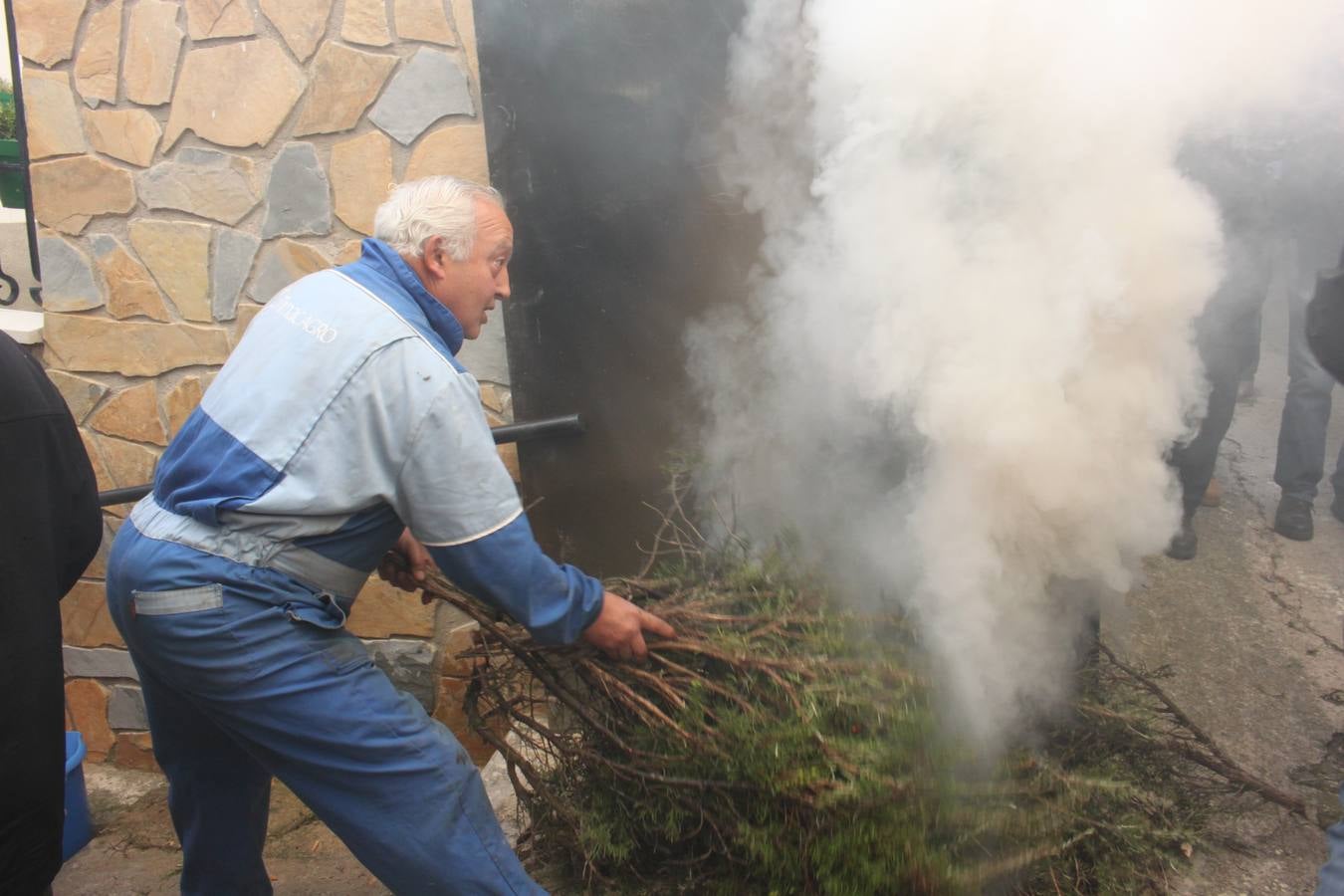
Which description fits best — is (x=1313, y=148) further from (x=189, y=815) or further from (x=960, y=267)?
(x=189, y=815)

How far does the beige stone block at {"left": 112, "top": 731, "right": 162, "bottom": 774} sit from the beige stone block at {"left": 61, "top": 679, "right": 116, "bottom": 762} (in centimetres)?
4

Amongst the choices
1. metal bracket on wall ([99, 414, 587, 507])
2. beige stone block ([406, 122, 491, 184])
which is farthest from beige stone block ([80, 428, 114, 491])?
beige stone block ([406, 122, 491, 184])

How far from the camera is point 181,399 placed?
397cm

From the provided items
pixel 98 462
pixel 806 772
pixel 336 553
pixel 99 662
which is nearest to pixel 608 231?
pixel 336 553

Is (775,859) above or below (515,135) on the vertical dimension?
below

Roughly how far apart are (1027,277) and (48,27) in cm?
386

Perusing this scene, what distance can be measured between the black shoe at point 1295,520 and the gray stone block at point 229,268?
4892mm

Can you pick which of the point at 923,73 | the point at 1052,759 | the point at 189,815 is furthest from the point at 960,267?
the point at 189,815

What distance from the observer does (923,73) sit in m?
2.82

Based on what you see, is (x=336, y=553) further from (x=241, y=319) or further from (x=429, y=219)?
(x=241, y=319)

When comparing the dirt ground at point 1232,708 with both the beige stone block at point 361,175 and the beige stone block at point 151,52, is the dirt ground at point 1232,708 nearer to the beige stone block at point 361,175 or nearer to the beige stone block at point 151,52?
the beige stone block at point 361,175

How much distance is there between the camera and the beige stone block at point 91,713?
432 centimetres

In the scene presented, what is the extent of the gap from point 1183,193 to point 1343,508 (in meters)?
2.83

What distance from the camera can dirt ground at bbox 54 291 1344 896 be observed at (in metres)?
2.77
